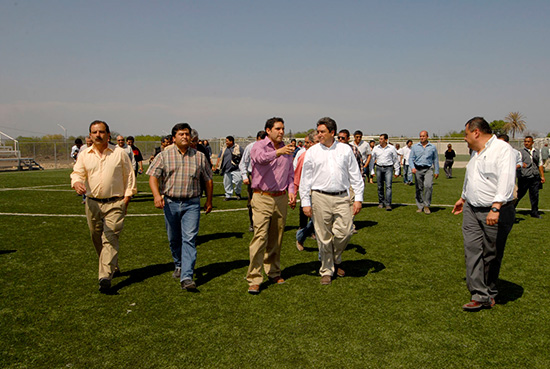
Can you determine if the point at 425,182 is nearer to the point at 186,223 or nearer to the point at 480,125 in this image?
the point at 480,125

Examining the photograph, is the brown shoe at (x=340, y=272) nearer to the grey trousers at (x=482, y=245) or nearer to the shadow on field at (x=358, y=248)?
the shadow on field at (x=358, y=248)

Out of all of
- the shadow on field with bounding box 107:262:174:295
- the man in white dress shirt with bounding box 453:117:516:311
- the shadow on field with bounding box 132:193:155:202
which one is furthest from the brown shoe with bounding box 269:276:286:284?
the shadow on field with bounding box 132:193:155:202

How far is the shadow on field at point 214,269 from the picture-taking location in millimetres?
6023

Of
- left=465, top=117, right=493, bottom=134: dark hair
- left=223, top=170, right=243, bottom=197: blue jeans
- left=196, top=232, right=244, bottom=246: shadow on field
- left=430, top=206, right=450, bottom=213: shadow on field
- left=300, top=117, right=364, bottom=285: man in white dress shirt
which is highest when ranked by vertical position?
left=465, top=117, right=493, bottom=134: dark hair

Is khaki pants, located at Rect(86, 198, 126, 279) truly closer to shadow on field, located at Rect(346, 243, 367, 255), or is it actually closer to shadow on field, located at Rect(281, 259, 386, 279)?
shadow on field, located at Rect(281, 259, 386, 279)

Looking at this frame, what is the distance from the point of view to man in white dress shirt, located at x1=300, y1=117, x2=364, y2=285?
5.55 meters

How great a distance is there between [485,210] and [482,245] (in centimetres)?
41

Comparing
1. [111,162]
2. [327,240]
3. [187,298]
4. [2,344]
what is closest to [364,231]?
[327,240]

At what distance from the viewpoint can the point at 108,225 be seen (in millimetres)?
5445

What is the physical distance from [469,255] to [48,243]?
7069 millimetres

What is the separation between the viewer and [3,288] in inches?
219

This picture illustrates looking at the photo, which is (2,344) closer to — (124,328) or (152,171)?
(124,328)

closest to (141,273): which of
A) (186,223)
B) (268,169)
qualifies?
(186,223)

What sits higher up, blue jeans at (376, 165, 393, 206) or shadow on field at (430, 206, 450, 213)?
blue jeans at (376, 165, 393, 206)
